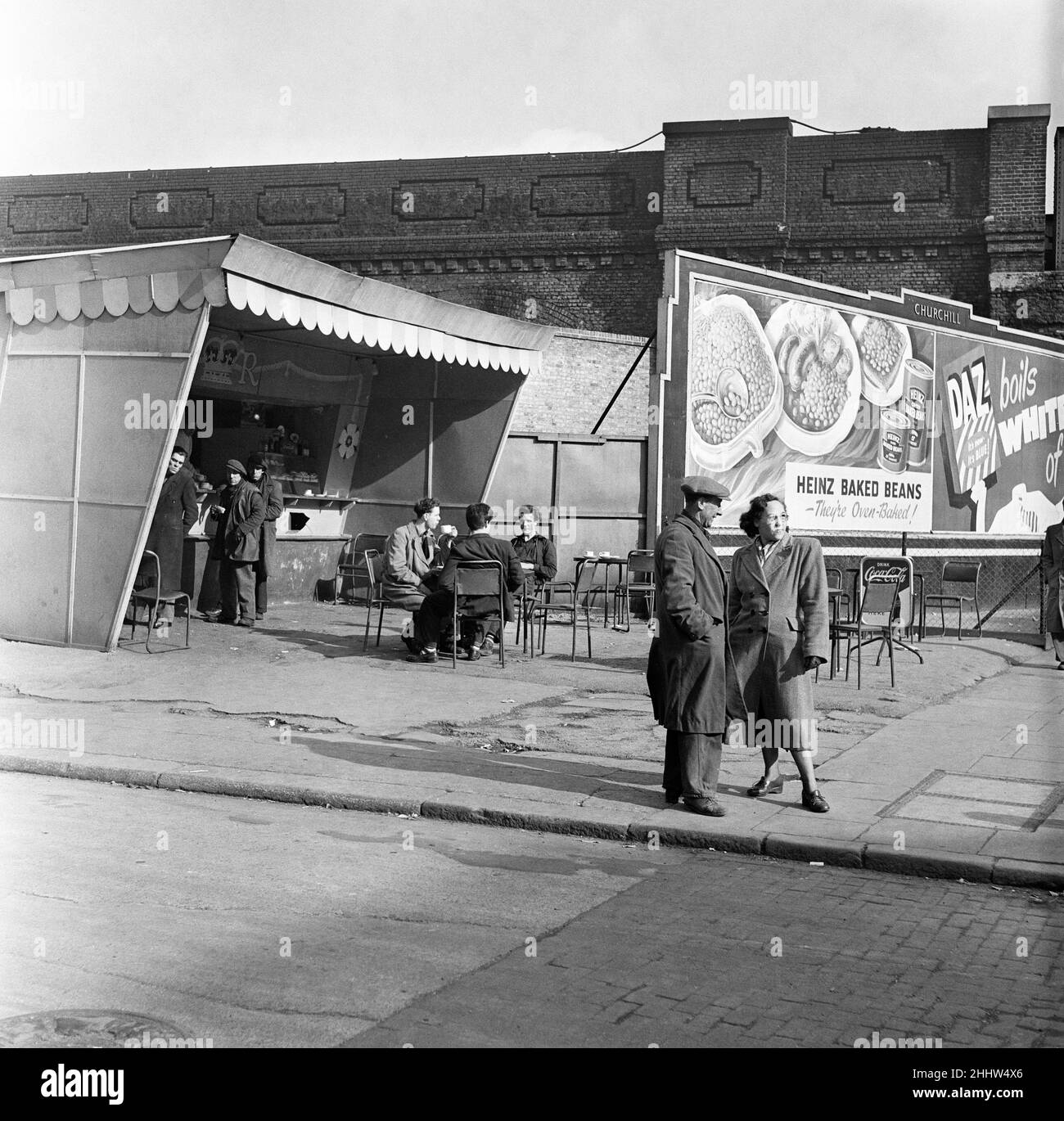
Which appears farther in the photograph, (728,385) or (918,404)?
(918,404)

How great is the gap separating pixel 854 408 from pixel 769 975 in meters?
16.3

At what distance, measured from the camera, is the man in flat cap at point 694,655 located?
770 centimetres

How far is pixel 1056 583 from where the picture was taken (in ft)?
51.8

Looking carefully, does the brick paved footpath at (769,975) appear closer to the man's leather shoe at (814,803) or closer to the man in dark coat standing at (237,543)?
the man's leather shoe at (814,803)

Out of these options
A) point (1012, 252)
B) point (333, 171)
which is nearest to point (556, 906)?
point (1012, 252)

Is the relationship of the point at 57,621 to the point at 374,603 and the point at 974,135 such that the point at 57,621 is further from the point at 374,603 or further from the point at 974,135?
the point at 974,135

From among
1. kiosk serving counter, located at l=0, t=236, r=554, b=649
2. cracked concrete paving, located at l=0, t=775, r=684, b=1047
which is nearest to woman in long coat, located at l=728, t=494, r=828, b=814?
cracked concrete paving, located at l=0, t=775, r=684, b=1047

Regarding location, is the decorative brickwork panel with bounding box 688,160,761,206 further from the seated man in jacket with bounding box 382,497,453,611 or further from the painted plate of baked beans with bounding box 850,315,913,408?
the seated man in jacket with bounding box 382,497,453,611

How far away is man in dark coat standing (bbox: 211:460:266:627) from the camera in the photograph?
14984 mm

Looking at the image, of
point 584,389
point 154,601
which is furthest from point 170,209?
point 154,601

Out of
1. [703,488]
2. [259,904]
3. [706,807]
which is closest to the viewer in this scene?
[259,904]

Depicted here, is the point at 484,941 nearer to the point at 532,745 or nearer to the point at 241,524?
the point at 532,745

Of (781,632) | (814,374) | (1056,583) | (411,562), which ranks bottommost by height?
(781,632)

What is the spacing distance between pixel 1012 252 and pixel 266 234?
15.1 metres
